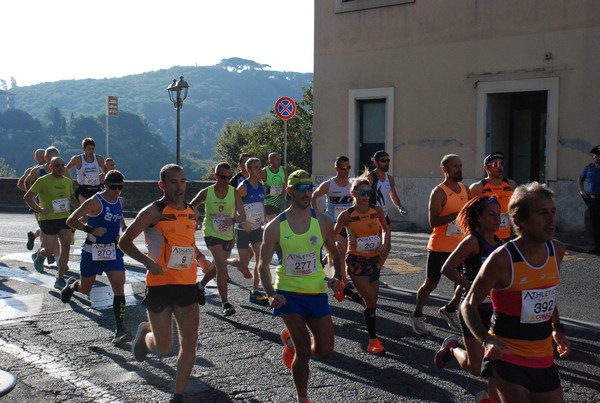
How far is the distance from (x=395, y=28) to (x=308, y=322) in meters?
15.6

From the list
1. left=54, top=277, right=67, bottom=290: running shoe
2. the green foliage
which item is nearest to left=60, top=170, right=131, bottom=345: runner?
left=54, top=277, right=67, bottom=290: running shoe

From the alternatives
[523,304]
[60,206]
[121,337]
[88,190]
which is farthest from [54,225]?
[523,304]

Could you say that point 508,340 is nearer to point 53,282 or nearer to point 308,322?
point 308,322

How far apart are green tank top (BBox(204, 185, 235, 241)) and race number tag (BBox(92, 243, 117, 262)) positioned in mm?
1412

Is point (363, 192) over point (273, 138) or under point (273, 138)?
under

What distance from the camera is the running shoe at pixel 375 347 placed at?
7.18 m

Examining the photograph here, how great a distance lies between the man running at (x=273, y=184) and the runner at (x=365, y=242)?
4.84m

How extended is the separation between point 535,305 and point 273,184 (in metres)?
8.94

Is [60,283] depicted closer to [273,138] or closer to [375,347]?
[375,347]

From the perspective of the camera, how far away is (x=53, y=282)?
37.0ft

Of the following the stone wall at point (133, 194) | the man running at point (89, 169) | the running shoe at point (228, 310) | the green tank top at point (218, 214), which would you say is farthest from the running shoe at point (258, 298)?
the stone wall at point (133, 194)

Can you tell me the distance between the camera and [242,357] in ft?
23.2

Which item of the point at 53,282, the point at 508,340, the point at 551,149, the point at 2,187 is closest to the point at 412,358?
the point at 508,340

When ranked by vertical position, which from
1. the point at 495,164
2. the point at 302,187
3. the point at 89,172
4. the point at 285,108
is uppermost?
the point at 285,108
